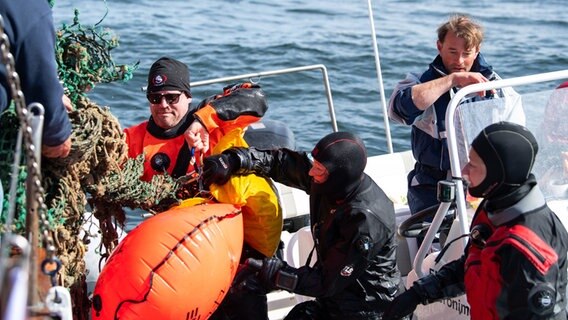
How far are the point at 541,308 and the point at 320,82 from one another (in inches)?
333

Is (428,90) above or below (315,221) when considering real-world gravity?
above

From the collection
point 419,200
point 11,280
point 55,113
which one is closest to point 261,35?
point 419,200

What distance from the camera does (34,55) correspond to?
3.03 metres

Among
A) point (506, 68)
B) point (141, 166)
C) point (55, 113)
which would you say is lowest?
point (506, 68)

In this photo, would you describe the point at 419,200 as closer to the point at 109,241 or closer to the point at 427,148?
the point at 427,148

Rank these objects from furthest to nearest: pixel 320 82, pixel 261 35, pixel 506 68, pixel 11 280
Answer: pixel 261 35, pixel 506 68, pixel 320 82, pixel 11 280

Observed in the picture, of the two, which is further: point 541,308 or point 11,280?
point 541,308

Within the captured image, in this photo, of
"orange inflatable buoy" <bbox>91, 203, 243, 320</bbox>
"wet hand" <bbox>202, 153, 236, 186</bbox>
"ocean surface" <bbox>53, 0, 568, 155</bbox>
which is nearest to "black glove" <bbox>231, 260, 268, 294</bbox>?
"orange inflatable buoy" <bbox>91, 203, 243, 320</bbox>

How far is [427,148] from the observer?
4.61m

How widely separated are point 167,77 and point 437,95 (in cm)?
122

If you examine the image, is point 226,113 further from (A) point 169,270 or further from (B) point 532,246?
(B) point 532,246

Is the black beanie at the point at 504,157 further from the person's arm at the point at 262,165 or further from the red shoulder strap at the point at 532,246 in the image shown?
the person's arm at the point at 262,165

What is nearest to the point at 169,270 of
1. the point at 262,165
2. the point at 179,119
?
the point at 262,165

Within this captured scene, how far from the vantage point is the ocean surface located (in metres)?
10.4
